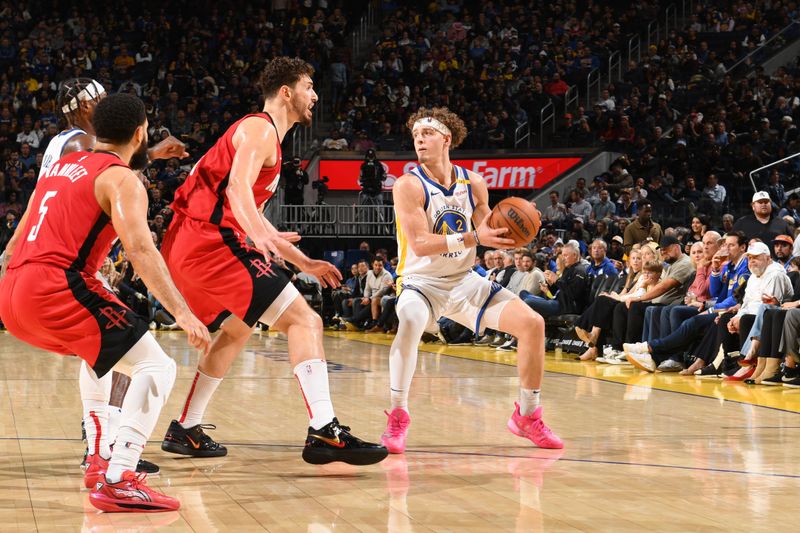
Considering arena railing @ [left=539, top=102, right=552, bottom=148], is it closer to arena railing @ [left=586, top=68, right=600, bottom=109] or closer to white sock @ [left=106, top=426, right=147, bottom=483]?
arena railing @ [left=586, top=68, right=600, bottom=109]

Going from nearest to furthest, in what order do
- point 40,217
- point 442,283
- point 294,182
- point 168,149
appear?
point 40,217 → point 168,149 → point 442,283 → point 294,182

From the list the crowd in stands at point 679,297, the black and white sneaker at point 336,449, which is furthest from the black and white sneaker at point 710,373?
the black and white sneaker at point 336,449

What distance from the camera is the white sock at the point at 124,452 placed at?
378cm

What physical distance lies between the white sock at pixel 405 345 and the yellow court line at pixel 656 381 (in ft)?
9.80

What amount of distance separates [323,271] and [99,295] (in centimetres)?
99

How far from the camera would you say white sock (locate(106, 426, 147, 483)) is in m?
3.78

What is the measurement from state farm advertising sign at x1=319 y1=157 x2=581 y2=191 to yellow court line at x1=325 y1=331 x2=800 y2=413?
8.22 m

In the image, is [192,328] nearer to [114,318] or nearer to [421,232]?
[114,318]

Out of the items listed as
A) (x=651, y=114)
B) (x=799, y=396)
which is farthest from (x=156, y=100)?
(x=799, y=396)

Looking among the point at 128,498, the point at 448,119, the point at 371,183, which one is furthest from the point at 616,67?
the point at 128,498

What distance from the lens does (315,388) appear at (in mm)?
4516

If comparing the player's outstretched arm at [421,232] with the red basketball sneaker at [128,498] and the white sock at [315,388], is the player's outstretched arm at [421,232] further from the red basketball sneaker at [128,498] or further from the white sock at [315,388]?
the red basketball sneaker at [128,498]

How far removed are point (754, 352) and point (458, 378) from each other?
2521 millimetres

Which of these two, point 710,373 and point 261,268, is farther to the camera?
point 710,373
